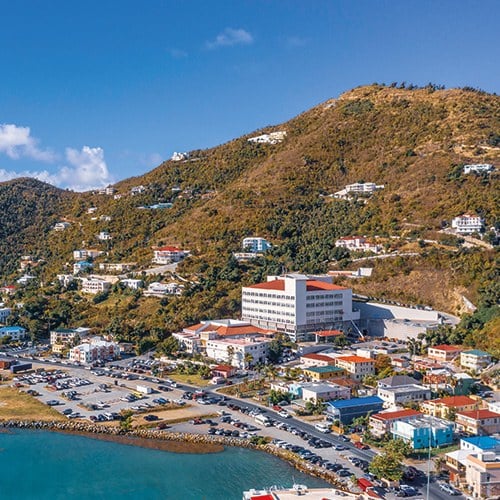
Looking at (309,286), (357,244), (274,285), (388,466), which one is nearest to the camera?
(388,466)

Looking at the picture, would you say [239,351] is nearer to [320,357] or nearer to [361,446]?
[320,357]

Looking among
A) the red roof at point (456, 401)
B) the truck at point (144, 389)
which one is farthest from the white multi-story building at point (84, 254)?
the red roof at point (456, 401)

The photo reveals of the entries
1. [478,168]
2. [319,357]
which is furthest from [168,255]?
[478,168]

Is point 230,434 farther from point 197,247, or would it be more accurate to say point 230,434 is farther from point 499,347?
point 197,247

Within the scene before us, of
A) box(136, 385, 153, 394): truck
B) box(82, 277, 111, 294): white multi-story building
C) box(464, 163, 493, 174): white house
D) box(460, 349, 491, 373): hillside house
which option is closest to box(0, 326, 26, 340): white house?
box(82, 277, 111, 294): white multi-story building

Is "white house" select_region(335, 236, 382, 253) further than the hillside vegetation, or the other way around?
"white house" select_region(335, 236, 382, 253)

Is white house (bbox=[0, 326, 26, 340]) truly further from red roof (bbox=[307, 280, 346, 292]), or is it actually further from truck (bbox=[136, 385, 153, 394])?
red roof (bbox=[307, 280, 346, 292])

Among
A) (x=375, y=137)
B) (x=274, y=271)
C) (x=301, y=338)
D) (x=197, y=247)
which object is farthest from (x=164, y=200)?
(x=301, y=338)
